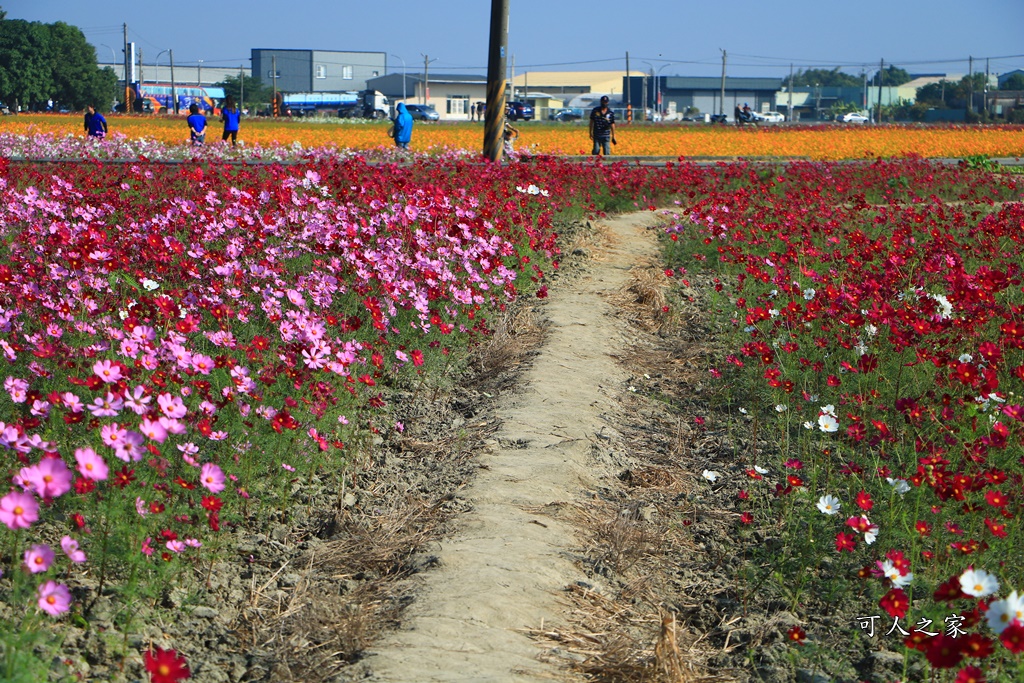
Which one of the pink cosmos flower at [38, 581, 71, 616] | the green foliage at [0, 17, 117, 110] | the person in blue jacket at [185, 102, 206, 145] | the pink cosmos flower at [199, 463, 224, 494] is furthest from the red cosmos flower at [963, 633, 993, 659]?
the green foliage at [0, 17, 117, 110]

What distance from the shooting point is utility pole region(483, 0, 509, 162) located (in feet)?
52.9

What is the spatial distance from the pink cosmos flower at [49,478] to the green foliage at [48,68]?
81008 mm

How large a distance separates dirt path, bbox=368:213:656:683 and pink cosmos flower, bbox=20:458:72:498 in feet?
3.39

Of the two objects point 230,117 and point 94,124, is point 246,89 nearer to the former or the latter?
point 94,124

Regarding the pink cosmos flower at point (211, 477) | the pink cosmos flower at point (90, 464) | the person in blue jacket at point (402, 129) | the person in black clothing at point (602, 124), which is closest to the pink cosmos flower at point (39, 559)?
the pink cosmos flower at point (90, 464)

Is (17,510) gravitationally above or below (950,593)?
above

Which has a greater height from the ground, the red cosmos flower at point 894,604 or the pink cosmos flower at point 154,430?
the pink cosmos flower at point 154,430

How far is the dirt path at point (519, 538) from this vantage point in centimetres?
296

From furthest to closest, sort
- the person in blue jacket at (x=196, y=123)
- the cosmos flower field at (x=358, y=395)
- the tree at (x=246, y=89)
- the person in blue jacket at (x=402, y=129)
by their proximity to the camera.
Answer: the tree at (x=246, y=89) → the person in blue jacket at (x=196, y=123) → the person in blue jacket at (x=402, y=129) → the cosmos flower field at (x=358, y=395)

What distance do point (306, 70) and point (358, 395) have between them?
148 metres

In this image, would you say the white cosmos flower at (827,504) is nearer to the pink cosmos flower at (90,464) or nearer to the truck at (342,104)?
the pink cosmos flower at (90,464)

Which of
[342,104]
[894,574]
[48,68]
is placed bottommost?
[894,574]

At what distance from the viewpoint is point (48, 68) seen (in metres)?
76.4

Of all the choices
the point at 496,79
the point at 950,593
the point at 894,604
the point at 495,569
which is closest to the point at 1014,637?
the point at 950,593
